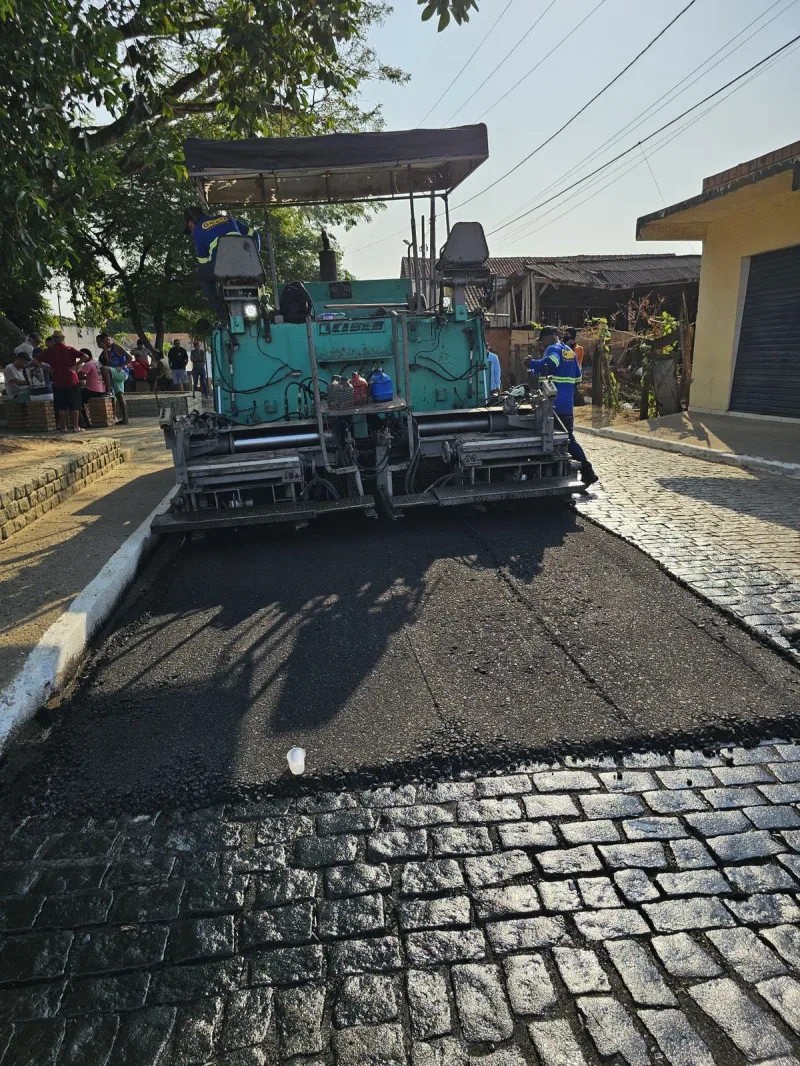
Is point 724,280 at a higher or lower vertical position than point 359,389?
higher

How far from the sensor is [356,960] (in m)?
2.10

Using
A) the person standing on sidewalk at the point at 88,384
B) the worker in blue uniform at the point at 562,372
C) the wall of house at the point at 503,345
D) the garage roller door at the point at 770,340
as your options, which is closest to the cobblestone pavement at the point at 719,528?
the worker in blue uniform at the point at 562,372

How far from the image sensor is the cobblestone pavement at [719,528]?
455 cm

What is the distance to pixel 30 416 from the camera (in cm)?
1269

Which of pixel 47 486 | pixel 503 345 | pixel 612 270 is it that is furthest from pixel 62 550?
pixel 612 270

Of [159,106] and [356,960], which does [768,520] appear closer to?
[356,960]

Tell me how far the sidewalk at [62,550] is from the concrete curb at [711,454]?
7.28m

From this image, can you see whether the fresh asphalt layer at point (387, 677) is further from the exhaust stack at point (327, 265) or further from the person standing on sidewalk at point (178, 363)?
the person standing on sidewalk at point (178, 363)

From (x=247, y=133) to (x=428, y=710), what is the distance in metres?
7.04

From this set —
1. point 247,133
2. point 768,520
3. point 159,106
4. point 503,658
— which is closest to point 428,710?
point 503,658

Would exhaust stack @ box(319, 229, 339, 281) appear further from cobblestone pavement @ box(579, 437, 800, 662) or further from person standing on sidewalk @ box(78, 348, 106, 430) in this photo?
person standing on sidewalk @ box(78, 348, 106, 430)

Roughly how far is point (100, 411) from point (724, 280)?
12660 millimetres

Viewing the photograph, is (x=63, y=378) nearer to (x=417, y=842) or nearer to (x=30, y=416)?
(x=30, y=416)

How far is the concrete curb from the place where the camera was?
8531 mm
